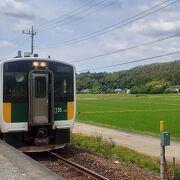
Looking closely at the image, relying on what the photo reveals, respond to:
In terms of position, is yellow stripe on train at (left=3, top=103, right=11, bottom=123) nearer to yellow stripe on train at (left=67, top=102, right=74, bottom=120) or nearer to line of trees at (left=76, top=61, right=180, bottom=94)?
yellow stripe on train at (left=67, top=102, right=74, bottom=120)

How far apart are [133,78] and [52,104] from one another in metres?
155

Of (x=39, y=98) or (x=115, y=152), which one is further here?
(x=115, y=152)

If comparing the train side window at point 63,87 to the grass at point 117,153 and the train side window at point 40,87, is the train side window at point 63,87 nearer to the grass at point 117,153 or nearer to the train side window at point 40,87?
the train side window at point 40,87

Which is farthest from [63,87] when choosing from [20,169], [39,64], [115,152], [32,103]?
[20,169]

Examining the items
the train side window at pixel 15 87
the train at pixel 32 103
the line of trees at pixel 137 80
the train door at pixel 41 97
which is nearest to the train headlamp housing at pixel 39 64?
the train at pixel 32 103

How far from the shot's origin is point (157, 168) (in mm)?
12297

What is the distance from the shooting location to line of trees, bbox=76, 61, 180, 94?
484 ft

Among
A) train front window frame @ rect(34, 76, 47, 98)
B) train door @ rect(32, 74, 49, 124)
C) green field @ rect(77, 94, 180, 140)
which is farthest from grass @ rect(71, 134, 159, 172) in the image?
green field @ rect(77, 94, 180, 140)

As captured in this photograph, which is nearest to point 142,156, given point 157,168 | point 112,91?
point 157,168

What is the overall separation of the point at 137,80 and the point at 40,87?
505 feet

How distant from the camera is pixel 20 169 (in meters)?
10.1

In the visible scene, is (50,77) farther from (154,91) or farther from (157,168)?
(154,91)

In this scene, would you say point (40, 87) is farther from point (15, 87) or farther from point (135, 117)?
point (135, 117)

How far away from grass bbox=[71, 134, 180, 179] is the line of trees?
4650 inches
